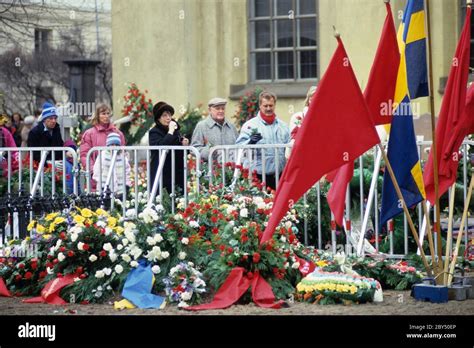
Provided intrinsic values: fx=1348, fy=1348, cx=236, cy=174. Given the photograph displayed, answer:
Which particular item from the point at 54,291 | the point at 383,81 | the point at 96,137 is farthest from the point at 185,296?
the point at 96,137

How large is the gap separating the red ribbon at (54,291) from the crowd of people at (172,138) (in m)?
2.19

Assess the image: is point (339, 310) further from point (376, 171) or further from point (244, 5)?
point (244, 5)

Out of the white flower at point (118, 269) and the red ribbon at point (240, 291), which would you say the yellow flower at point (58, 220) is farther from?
the red ribbon at point (240, 291)

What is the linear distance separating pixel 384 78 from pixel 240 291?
84.5 inches

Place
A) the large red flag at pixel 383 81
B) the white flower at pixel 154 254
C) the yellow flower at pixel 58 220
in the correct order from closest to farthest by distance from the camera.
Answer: the large red flag at pixel 383 81 → the white flower at pixel 154 254 → the yellow flower at pixel 58 220

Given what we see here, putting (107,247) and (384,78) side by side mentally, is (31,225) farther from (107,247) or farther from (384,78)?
(384,78)

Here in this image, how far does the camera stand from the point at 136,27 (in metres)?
24.6

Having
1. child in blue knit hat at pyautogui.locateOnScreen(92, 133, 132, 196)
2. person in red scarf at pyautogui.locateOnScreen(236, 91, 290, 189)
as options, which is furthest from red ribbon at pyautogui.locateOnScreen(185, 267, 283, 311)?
child in blue knit hat at pyautogui.locateOnScreen(92, 133, 132, 196)

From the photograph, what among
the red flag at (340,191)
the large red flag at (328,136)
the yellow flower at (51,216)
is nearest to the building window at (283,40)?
the yellow flower at (51,216)

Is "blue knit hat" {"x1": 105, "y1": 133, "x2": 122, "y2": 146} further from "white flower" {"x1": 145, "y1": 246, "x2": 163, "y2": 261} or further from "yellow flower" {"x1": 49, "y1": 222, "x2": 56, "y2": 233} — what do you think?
"white flower" {"x1": 145, "y1": 246, "x2": 163, "y2": 261}

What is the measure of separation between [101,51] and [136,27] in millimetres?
24650

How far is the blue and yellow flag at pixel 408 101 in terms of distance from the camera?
36.7 feet

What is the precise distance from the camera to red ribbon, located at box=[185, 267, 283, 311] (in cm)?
1102

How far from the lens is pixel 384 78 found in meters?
11.3
